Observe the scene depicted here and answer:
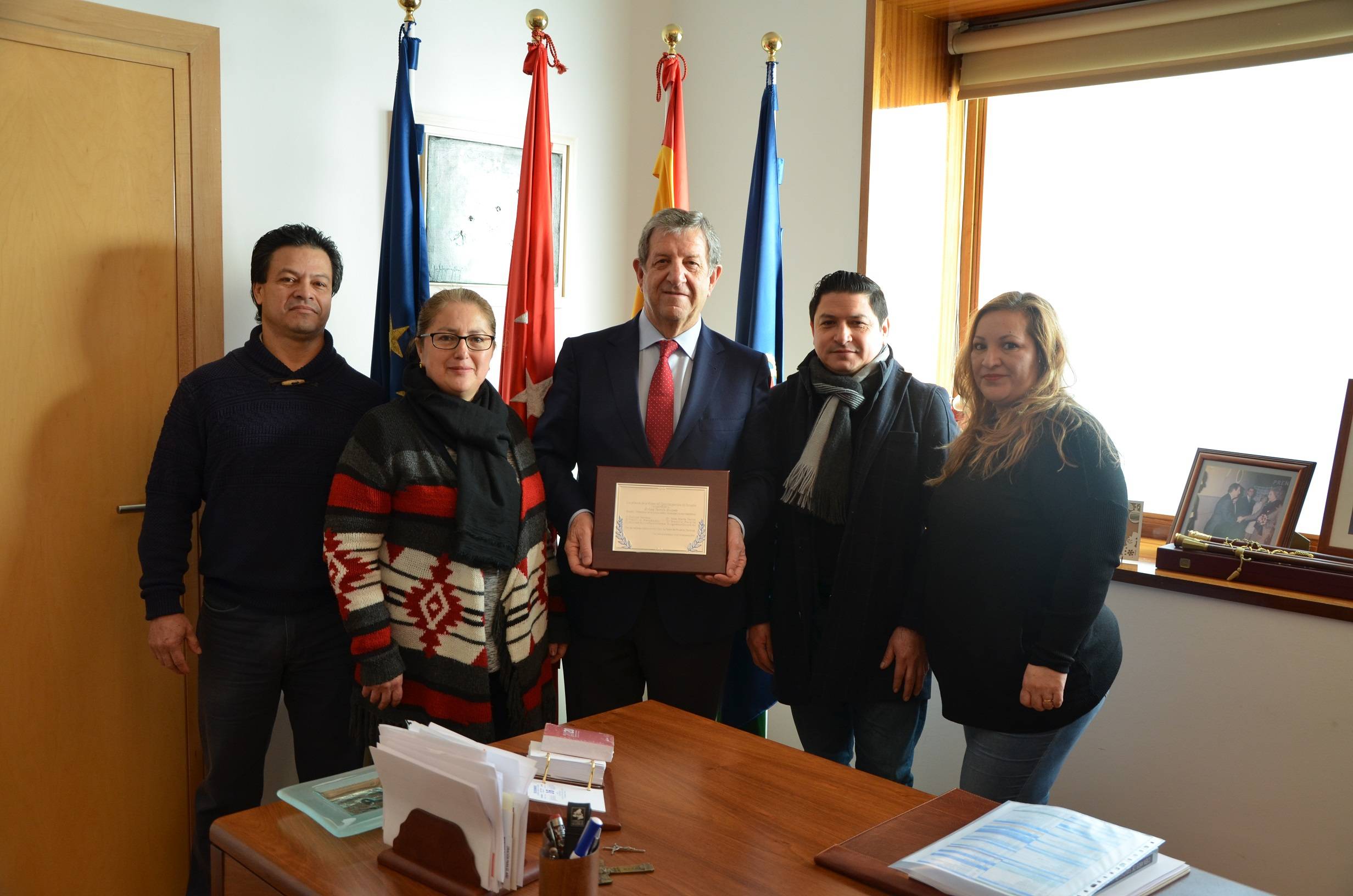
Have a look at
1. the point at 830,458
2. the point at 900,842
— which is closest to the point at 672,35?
the point at 830,458

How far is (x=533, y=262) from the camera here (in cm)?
289

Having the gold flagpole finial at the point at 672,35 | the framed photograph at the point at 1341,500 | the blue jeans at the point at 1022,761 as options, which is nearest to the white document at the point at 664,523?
the blue jeans at the point at 1022,761

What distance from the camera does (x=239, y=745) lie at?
2.35 meters

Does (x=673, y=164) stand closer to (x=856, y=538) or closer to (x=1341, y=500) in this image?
(x=856, y=538)

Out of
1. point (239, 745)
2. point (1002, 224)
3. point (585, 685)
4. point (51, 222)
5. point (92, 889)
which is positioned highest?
point (1002, 224)

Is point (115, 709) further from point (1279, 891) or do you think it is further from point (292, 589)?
point (1279, 891)

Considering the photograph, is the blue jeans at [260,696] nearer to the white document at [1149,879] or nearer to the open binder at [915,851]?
the open binder at [915,851]

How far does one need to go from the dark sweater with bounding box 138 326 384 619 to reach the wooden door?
1.15 feet

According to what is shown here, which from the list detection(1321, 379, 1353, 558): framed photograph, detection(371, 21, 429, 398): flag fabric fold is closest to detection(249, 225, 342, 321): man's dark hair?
detection(371, 21, 429, 398): flag fabric fold

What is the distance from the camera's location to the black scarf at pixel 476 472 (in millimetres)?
2078

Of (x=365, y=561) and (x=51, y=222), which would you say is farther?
(x=51, y=222)

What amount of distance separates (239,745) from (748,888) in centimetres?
155

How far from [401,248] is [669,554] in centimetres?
121

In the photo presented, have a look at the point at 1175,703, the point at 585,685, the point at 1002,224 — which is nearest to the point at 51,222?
the point at 585,685
